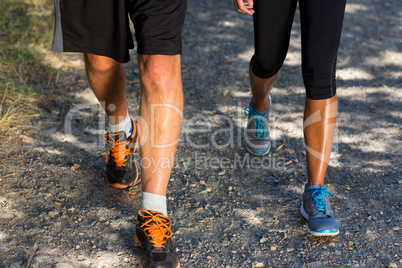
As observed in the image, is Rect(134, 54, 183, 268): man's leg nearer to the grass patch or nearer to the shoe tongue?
the shoe tongue

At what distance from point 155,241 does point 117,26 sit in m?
1.24

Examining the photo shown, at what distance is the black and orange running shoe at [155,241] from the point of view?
98.8 inches

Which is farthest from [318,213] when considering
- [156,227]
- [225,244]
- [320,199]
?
[156,227]

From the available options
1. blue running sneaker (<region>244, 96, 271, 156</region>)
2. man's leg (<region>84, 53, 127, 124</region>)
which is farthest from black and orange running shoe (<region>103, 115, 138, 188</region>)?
blue running sneaker (<region>244, 96, 271, 156</region>)

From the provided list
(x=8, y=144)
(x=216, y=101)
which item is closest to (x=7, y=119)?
(x=8, y=144)

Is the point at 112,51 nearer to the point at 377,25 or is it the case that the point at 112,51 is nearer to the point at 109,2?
the point at 109,2

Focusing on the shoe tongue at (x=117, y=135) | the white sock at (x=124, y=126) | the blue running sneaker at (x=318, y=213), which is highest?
the white sock at (x=124, y=126)

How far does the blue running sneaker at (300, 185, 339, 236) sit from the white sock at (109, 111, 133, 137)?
128 cm

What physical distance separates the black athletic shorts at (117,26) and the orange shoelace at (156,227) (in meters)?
0.88

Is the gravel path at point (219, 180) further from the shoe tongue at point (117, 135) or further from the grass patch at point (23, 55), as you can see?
the shoe tongue at point (117, 135)

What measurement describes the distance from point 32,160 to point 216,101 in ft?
5.82

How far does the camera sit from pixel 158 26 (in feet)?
8.17

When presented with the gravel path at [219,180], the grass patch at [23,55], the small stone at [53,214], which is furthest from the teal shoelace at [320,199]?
the grass patch at [23,55]

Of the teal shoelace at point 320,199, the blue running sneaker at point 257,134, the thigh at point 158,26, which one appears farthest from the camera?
the blue running sneaker at point 257,134
